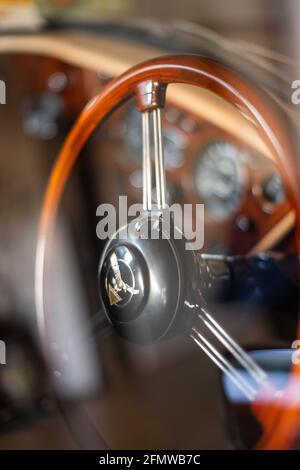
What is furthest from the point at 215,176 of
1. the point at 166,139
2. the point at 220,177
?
the point at 166,139

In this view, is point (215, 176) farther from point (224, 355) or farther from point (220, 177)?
point (224, 355)

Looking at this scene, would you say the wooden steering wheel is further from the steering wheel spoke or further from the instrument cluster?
the instrument cluster

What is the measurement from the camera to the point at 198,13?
183cm

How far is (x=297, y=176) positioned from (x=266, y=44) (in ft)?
3.98

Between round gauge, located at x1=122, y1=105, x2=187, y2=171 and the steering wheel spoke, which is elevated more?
round gauge, located at x1=122, y1=105, x2=187, y2=171

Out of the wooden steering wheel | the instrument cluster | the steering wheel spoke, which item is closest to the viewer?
the wooden steering wheel

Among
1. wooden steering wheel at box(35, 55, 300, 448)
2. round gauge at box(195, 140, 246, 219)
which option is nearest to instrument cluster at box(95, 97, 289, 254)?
round gauge at box(195, 140, 246, 219)

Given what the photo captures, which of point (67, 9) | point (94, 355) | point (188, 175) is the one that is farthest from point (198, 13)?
point (94, 355)

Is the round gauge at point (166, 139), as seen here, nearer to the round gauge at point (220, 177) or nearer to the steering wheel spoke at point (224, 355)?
the round gauge at point (220, 177)

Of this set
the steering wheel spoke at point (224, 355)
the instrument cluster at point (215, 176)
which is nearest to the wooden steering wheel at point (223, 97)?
the steering wheel spoke at point (224, 355)

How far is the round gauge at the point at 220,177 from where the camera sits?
1.17 metres

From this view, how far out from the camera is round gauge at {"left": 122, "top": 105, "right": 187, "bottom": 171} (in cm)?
125
